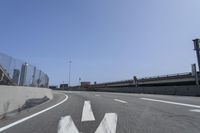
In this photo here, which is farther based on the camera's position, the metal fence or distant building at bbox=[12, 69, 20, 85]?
distant building at bbox=[12, 69, 20, 85]

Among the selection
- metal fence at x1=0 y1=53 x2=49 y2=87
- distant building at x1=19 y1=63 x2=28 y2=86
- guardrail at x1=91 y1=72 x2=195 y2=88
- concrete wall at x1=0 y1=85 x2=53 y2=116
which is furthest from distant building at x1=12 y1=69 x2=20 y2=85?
guardrail at x1=91 y1=72 x2=195 y2=88

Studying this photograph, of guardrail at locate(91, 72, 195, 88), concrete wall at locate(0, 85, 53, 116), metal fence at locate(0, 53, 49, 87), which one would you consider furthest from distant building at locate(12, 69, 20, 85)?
guardrail at locate(91, 72, 195, 88)

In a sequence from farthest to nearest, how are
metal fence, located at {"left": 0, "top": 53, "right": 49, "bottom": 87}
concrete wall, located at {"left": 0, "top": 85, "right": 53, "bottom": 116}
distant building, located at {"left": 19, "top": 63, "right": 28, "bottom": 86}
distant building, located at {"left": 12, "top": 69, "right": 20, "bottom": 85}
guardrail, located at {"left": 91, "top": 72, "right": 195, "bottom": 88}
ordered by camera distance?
1. guardrail, located at {"left": 91, "top": 72, "right": 195, "bottom": 88}
2. distant building, located at {"left": 19, "top": 63, "right": 28, "bottom": 86}
3. distant building, located at {"left": 12, "top": 69, "right": 20, "bottom": 85}
4. metal fence, located at {"left": 0, "top": 53, "right": 49, "bottom": 87}
5. concrete wall, located at {"left": 0, "top": 85, "right": 53, "bottom": 116}

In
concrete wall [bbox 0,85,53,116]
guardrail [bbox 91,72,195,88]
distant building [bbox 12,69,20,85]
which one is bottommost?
concrete wall [bbox 0,85,53,116]

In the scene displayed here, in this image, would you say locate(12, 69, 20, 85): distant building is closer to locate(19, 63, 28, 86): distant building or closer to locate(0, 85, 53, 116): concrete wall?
locate(19, 63, 28, 86): distant building

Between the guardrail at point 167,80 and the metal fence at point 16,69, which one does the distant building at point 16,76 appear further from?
the guardrail at point 167,80

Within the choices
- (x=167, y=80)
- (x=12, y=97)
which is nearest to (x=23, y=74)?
(x=12, y=97)

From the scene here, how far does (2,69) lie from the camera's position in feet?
48.0

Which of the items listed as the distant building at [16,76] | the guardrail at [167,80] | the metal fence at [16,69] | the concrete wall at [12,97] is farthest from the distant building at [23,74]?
the guardrail at [167,80]

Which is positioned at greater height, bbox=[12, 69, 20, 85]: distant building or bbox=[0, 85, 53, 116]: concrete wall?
bbox=[12, 69, 20, 85]: distant building

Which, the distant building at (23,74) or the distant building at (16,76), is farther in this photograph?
the distant building at (23,74)

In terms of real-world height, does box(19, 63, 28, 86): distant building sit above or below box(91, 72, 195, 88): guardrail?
below

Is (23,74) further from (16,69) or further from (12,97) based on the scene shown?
(12,97)

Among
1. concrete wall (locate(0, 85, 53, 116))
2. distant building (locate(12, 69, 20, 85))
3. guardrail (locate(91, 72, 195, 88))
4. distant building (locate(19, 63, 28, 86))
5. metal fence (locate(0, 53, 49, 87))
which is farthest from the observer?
guardrail (locate(91, 72, 195, 88))
